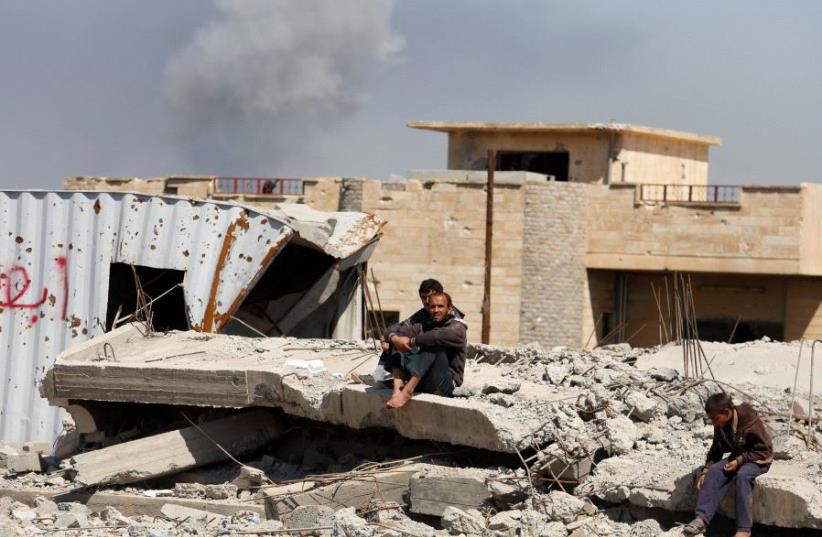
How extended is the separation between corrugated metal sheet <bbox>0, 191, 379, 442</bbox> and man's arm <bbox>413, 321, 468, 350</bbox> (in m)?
4.40

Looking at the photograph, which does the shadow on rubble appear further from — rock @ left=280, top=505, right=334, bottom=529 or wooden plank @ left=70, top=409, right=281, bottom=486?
→ wooden plank @ left=70, top=409, right=281, bottom=486

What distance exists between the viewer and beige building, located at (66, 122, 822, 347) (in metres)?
28.4

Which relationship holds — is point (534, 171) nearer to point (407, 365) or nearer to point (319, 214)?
point (319, 214)

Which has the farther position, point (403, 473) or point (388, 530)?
point (403, 473)

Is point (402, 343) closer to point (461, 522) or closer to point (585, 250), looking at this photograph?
point (461, 522)

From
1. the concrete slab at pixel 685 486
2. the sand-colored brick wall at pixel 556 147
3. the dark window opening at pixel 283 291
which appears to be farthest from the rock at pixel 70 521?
the sand-colored brick wall at pixel 556 147

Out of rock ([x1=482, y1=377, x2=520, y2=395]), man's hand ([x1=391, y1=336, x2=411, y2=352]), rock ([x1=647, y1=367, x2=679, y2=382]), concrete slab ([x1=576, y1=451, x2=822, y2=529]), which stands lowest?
concrete slab ([x1=576, y1=451, x2=822, y2=529])

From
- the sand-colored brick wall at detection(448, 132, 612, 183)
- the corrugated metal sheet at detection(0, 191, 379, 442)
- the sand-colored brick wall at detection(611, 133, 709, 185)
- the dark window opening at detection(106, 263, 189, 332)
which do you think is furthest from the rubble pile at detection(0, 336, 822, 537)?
the sand-colored brick wall at detection(611, 133, 709, 185)

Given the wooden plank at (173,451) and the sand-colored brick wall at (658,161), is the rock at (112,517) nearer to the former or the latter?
the wooden plank at (173,451)

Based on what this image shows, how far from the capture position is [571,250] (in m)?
28.8

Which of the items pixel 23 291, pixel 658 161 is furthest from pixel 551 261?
pixel 23 291

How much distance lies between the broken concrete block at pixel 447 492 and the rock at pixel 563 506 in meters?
0.45

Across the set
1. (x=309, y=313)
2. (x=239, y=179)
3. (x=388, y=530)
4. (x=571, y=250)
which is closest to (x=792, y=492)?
(x=388, y=530)

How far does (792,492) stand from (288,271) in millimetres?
9166
